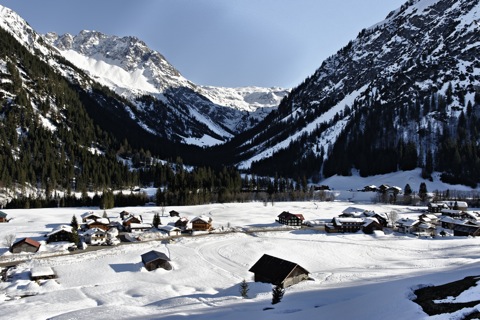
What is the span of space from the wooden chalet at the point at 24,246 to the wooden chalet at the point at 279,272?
147 ft

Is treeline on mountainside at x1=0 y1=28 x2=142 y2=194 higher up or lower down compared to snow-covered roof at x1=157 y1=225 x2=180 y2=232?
higher up

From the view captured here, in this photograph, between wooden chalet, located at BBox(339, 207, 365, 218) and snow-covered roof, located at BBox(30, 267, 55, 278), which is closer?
snow-covered roof, located at BBox(30, 267, 55, 278)

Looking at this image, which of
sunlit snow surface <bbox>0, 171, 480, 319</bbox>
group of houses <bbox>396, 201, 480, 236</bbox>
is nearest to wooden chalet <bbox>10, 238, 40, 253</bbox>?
sunlit snow surface <bbox>0, 171, 480, 319</bbox>

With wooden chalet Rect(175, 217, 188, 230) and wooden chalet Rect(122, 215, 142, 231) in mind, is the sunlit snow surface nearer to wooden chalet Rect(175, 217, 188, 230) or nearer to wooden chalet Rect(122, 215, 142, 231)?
wooden chalet Rect(175, 217, 188, 230)

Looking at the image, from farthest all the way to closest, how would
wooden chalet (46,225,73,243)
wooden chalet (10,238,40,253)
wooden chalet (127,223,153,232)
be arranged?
1. wooden chalet (127,223,153,232)
2. wooden chalet (46,225,73,243)
3. wooden chalet (10,238,40,253)

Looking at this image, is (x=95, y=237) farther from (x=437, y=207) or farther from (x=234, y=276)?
(x=437, y=207)

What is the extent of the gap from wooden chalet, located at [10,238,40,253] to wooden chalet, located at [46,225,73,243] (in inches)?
278

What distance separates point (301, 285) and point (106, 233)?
2023 inches

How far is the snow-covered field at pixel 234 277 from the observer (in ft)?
115

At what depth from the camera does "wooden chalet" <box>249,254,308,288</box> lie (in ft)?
161

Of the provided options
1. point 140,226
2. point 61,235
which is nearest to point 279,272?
point 61,235

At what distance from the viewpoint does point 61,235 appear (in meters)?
80.2

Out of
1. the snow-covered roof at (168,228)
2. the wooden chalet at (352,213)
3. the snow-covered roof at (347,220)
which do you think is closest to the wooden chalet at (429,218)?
the wooden chalet at (352,213)

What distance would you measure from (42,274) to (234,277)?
90.4 ft
